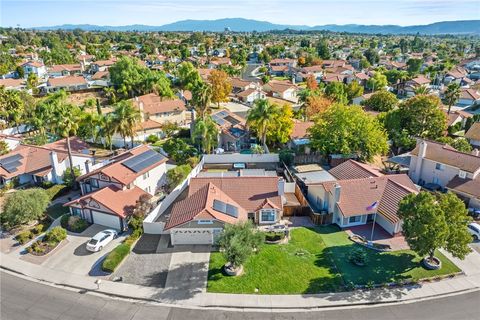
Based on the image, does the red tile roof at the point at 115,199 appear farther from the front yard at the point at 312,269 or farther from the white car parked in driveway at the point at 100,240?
the front yard at the point at 312,269

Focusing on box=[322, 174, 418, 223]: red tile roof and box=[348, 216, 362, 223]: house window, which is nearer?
box=[322, 174, 418, 223]: red tile roof

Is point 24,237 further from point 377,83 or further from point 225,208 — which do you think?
point 377,83

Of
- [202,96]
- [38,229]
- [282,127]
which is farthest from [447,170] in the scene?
[38,229]

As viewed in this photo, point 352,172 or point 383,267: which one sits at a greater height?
point 352,172

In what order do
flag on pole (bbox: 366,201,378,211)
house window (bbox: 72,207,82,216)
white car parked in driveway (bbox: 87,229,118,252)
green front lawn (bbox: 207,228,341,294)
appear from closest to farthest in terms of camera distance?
1. green front lawn (bbox: 207,228,341,294)
2. white car parked in driveway (bbox: 87,229,118,252)
3. flag on pole (bbox: 366,201,378,211)
4. house window (bbox: 72,207,82,216)

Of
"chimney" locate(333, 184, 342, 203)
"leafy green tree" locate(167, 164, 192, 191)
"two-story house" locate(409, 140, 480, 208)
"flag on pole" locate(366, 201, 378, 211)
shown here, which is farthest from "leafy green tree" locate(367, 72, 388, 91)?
"leafy green tree" locate(167, 164, 192, 191)

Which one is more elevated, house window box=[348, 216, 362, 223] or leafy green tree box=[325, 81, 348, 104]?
leafy green tree box=[325, 81, 348, 104]

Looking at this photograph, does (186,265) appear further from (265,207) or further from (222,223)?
(265,207)

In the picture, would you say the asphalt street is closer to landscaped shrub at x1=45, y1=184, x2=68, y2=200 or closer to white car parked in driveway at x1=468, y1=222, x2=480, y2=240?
white car parked in driveway at x1=468, y1=222, x2=480, y2=240
